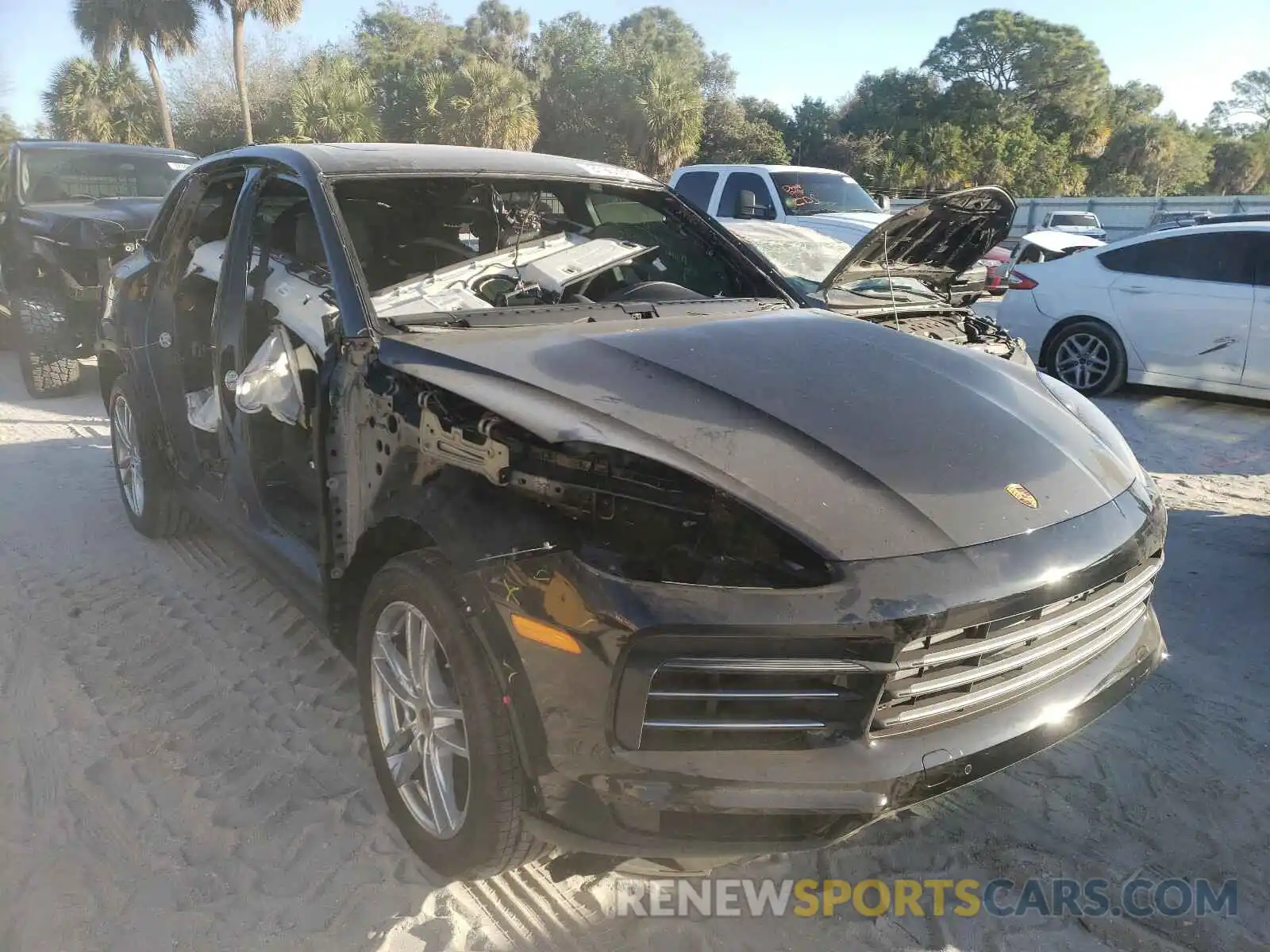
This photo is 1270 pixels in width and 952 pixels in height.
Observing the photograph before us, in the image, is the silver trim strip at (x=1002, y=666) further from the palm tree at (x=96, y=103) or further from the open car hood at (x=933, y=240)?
the palm tree at (x=96, y=103)

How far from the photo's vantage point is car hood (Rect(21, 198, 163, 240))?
699 cm

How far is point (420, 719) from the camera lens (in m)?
2.26

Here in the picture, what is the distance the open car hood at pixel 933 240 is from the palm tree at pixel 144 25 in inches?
1325

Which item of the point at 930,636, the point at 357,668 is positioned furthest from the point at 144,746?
the point at 930,636

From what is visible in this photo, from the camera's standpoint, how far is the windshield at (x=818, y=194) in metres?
9.60

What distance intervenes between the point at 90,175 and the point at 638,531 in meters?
8.82

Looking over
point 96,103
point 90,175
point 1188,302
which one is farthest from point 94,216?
point 96,103

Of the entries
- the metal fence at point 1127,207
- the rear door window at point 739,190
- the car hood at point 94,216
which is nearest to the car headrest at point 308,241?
the car hood at point 94,216

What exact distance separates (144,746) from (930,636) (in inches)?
95.2

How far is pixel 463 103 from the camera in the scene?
99.1ft

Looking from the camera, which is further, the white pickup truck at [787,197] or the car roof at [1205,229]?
the white pickup truck at [787,197]

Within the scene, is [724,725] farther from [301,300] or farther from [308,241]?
[308,241]

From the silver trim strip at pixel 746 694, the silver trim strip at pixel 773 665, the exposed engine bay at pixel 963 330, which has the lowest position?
the silver trim strip at pixel 746 694

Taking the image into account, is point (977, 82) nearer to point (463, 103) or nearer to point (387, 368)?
point (463, 103)
